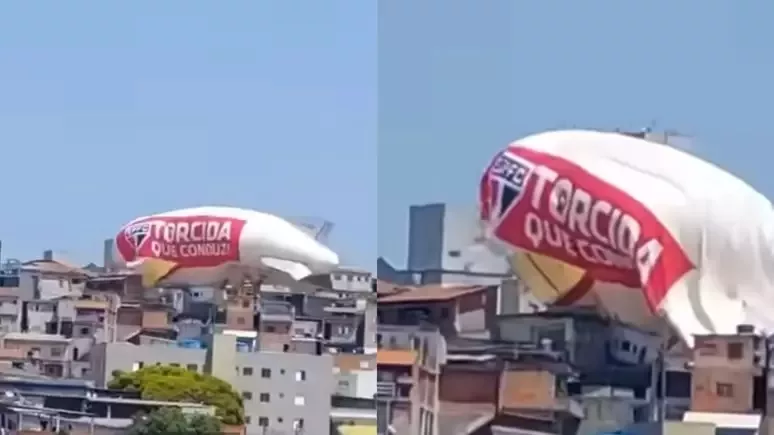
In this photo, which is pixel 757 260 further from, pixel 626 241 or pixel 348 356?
pixel 348 356

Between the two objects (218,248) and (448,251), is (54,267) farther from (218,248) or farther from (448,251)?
(448,251)

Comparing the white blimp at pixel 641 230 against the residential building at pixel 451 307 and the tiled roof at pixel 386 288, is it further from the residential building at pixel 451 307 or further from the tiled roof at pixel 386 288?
the tiled roof at pixel 386 288

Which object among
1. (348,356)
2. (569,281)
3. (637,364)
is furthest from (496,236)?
(348,356)

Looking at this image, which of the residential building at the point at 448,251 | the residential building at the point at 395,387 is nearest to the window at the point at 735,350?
the residential building at the point at 448,251

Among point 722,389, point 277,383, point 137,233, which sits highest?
point 137,233

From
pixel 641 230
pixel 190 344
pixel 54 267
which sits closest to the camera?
pixel 641 230

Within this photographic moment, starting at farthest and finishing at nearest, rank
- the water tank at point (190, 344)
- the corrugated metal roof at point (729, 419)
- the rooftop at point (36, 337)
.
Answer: the rooftop at point (36, 337), the water tank at point (190, 344), the corrugated metal roof at point (729, 419)

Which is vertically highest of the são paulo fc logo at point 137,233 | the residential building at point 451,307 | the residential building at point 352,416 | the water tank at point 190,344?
Answer: the são paulo fc logo at point 137,233

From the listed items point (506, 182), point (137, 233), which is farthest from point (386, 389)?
point (137, 233)
